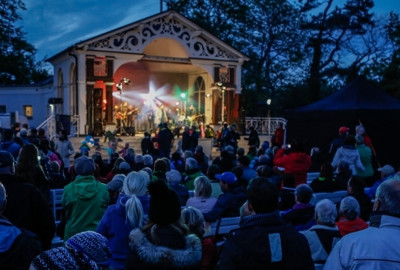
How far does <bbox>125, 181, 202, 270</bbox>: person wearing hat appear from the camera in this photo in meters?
2.35

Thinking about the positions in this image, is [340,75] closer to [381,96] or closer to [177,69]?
[177,69]

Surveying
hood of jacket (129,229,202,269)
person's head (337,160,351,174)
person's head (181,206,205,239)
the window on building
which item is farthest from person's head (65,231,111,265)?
the window on building

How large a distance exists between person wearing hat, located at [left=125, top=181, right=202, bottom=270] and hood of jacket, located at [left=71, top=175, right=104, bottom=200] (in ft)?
5.69

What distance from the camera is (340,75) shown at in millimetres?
35969

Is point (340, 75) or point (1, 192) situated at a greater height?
point (340, 75)

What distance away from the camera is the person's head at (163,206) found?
246 cm

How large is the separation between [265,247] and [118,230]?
4.56 feet

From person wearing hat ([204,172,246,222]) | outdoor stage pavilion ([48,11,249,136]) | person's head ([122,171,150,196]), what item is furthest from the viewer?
outdoor stage pavilion ([48,11,249,136])

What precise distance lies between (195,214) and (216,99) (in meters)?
21.1

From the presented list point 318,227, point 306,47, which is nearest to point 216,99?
point 306,47

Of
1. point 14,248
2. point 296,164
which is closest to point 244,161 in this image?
point 296,164

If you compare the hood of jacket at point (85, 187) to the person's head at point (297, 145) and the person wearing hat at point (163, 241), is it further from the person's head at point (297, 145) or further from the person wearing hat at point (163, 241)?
the person's head at point (297, 145)

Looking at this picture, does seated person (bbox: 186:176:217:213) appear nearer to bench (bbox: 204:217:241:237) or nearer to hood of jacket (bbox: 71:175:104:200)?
bench (bbox: 204:217:241:237)

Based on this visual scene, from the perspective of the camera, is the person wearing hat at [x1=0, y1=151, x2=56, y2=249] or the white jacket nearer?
the white jacket
